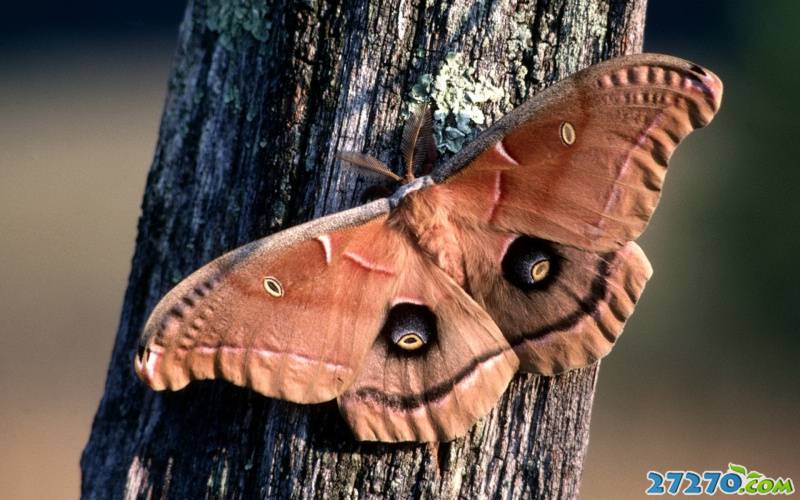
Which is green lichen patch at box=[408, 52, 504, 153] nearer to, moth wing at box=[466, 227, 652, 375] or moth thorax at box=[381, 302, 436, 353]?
moth wing at box=[466, 227, 652, 375]

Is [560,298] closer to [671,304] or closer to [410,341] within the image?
[410,341]

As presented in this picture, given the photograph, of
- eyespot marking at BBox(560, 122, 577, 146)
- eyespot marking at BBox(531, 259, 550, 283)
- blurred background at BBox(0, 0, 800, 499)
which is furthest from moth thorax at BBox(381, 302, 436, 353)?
blurred background at BBox(0, 0, 800, 499)

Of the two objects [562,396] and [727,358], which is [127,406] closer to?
[562,396]

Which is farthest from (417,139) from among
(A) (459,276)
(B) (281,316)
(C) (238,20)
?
(C) (238,20)

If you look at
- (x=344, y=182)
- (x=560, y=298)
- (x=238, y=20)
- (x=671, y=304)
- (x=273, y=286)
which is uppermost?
(x=671, y=304)

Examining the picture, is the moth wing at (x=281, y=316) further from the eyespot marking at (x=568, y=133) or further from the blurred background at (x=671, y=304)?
the blurred background at (x=671, y=304)
